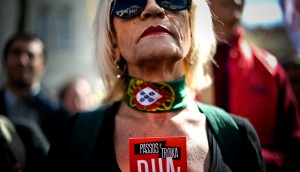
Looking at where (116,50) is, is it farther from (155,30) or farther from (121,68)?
(155,30)

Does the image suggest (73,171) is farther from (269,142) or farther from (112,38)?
(269,142)

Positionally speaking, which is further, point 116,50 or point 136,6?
point 116,50

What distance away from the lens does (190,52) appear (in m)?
2.48

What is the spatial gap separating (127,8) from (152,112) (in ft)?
1.61

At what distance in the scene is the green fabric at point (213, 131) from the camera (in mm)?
2162

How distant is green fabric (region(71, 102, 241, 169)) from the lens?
2162 millimetres

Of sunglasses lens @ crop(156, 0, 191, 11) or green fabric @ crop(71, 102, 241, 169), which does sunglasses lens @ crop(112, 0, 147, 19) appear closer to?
sunglasses lens @ crop(156, 0, 191, 11)

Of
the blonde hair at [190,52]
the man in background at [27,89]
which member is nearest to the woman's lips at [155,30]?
the blonde hair at [190,52]

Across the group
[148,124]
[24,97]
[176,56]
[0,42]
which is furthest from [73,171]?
[0,42]

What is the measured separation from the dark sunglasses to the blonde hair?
0.08 meters

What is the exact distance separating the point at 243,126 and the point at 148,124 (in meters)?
0.44

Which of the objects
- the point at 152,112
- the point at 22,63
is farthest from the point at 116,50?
the point at 22,63

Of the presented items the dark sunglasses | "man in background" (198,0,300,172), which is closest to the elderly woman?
the dark sunglasses

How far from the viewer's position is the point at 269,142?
2.95 meters
